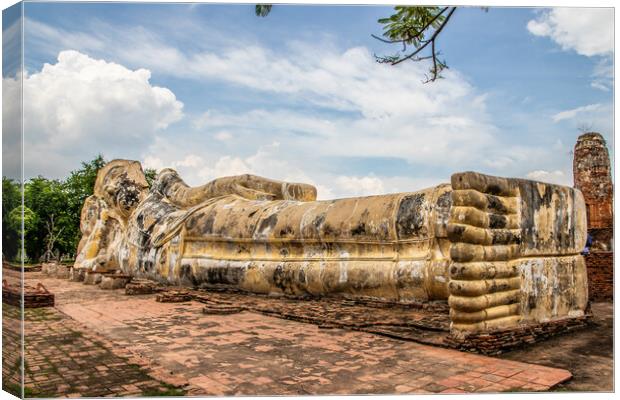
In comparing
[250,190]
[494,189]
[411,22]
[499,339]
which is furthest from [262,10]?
[250,190]

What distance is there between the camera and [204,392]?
125 inches

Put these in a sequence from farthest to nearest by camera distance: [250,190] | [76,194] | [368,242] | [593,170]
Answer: [76,194] < [593,170] < [250,190] < [368,242]

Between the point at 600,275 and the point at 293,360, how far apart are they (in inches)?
212

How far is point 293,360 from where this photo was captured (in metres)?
3.86

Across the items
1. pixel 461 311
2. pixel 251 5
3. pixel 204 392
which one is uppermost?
pixel 251 5

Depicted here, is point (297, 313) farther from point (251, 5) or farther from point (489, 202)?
point (251, 5)

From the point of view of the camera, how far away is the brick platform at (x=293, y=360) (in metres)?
3.28

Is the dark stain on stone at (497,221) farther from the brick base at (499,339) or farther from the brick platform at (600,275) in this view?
the brick platform at (600,275)

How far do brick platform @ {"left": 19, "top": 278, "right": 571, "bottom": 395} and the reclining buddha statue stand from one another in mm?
673

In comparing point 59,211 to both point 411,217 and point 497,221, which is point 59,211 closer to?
point 411,217

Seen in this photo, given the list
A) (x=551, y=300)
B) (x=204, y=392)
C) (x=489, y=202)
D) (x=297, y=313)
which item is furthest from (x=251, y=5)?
(x=551, y=300)

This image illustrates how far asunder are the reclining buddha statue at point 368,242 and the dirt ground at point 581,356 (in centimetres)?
24

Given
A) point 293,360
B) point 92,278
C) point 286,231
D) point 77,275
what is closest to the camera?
point 293,360

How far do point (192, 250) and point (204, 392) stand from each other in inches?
224
